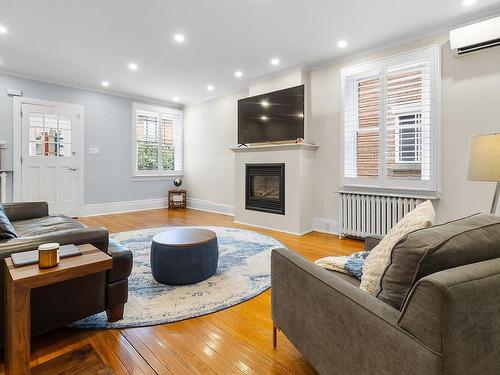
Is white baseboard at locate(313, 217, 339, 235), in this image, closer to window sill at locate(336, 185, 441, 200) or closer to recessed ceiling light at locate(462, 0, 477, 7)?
window sill at locate(336, 185, 441, 200)

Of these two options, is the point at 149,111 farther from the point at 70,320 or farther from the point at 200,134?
the point at 70,320

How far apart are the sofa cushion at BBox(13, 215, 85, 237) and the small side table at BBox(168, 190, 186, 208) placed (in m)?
3.80

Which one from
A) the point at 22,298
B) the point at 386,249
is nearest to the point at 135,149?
the point at 22,298

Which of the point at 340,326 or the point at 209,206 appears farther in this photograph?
the point at 209,206

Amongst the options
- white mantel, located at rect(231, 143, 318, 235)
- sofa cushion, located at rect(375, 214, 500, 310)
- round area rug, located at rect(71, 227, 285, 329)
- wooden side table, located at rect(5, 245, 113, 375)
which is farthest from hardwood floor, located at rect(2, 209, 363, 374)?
white mantel, located at rect(231, 143, 318, 235)

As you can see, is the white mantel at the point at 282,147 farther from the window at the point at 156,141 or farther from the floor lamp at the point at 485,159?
the window at the point at 156,141

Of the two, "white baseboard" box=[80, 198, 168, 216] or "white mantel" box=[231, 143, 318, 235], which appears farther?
"white baseboard" box=[80, 198, 168, 216]

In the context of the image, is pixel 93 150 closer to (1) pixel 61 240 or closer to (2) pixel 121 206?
(2) pixel 121 206

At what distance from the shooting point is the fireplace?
4.52 metres

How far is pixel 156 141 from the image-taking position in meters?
6.84

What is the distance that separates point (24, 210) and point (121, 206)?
327 centimetres

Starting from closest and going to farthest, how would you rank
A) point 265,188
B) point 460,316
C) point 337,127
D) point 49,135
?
point 460,316
point 337,127
point 265,188
point 49,135

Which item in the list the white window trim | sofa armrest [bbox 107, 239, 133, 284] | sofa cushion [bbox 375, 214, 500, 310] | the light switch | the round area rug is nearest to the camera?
sofa cushion [bbox 375, 214, 500, 310]

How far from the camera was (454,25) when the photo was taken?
3.18 meters
